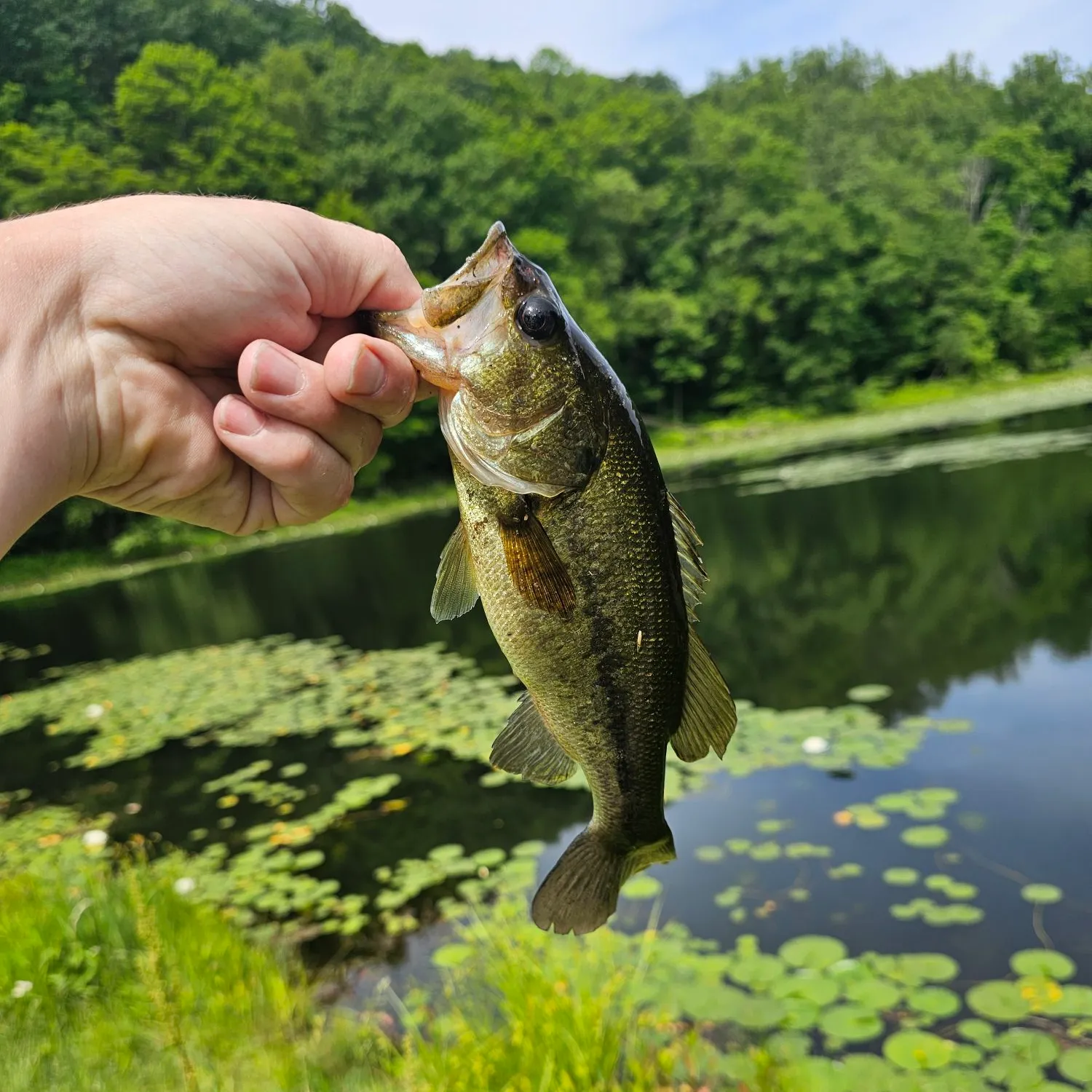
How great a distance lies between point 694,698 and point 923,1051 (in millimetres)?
2682

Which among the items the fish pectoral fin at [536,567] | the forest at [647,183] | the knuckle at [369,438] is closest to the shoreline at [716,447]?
the forest at [647,183]

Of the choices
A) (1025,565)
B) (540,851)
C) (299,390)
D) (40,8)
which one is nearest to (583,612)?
(299,390)

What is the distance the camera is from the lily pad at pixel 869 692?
774cm

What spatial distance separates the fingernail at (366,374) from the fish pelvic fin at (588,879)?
3.46ft

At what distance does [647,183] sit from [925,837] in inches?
2046

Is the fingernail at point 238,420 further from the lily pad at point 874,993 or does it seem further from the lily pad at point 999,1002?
the lily pad at point 999,1002

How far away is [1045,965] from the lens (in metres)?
4.15

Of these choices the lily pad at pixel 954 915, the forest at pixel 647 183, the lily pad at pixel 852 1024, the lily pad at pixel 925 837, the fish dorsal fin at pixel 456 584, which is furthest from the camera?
the forest at pixel 647 183

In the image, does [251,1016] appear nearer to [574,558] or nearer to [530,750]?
[530,750]

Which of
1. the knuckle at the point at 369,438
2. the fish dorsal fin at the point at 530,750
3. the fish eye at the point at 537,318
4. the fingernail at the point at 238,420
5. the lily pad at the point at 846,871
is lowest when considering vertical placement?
the lily pad at the point at 846,871

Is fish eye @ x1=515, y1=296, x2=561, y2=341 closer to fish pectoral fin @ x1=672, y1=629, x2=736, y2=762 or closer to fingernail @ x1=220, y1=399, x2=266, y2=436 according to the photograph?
fish pectoral fin @ x1=672, y1=629, x2=736, y2=762

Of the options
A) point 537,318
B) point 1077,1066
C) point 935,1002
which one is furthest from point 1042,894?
point 537,318

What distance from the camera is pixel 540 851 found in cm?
596

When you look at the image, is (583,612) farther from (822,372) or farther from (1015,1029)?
(822,372)
